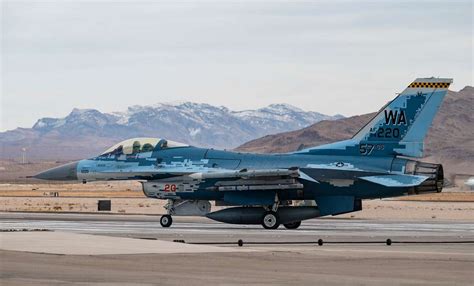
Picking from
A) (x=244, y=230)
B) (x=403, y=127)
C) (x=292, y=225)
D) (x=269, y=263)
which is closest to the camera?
(x=269, y=263)

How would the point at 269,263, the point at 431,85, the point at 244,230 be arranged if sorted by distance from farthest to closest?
the point at 431,85 < the point at 244,230 < the point at 269,263

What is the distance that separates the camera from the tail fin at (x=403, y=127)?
143ft

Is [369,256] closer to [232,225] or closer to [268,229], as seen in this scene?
[268,229]

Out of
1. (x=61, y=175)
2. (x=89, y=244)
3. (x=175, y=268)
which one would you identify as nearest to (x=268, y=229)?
(x=61, y=175)

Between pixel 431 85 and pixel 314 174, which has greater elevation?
pixel 431 85

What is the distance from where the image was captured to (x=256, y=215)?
44.1 meters

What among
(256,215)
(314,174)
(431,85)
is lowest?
(256,215)

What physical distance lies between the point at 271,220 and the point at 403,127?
6303mm

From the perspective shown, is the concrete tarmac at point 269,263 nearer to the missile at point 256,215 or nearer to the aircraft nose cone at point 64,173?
the missile at point 256,215

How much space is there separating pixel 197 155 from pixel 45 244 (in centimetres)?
1790

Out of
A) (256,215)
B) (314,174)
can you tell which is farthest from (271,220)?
(314,174)

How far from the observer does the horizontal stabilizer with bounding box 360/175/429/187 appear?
4228cm

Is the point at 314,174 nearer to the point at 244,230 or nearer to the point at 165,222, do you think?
the point at 244,230

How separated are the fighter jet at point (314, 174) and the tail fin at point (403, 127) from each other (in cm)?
4
